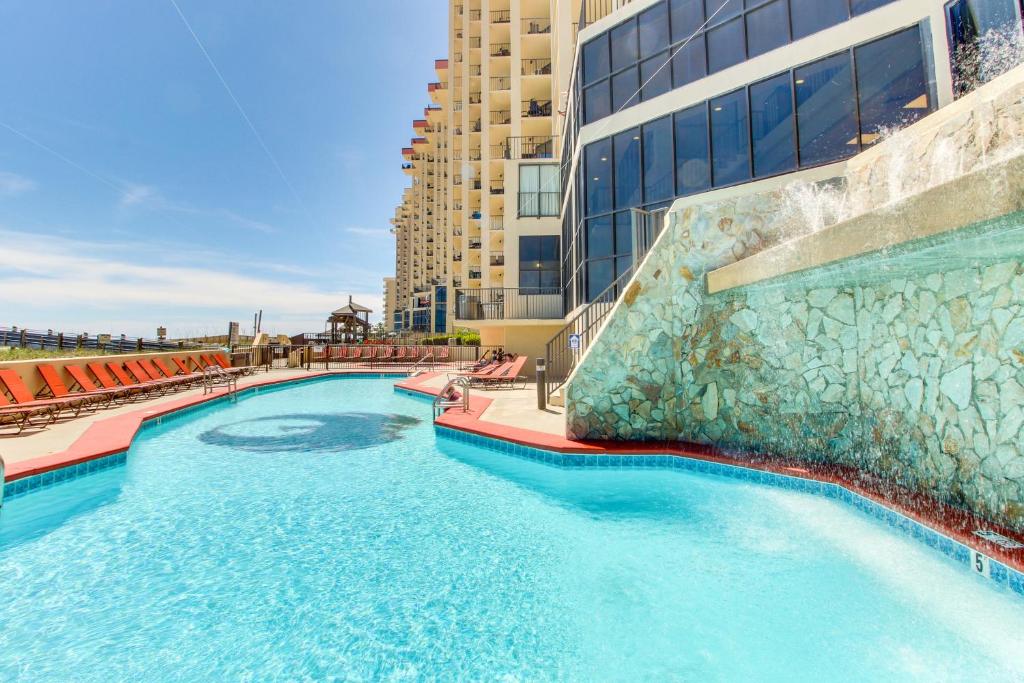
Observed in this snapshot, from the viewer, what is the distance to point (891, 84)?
8.21 meters

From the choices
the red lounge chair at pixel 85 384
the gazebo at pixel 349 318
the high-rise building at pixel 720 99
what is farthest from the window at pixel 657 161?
the gazebo at pixel 349 318

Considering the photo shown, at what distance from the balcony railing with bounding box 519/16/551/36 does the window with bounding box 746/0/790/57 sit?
2114 centimetres

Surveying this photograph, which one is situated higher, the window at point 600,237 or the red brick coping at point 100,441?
the window at point 600,237

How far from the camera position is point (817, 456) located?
6.09 m

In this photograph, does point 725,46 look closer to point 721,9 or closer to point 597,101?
point 721,9

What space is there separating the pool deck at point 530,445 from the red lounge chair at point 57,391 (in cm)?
44

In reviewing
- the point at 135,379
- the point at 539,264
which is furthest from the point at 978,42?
the point at 135,379

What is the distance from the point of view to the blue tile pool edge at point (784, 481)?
3.44 metres

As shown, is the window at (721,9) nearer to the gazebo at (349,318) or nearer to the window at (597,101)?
the window at (597,101)

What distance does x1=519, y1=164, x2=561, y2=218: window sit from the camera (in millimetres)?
19047

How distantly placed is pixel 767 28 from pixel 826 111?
2367mm

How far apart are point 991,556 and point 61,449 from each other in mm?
10892

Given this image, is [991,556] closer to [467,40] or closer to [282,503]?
[282,503]

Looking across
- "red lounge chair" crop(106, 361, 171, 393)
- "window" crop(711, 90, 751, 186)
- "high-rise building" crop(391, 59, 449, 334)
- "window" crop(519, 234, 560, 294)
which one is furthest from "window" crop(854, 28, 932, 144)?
"high-rise building" crop(391, 59, 449, 334)
